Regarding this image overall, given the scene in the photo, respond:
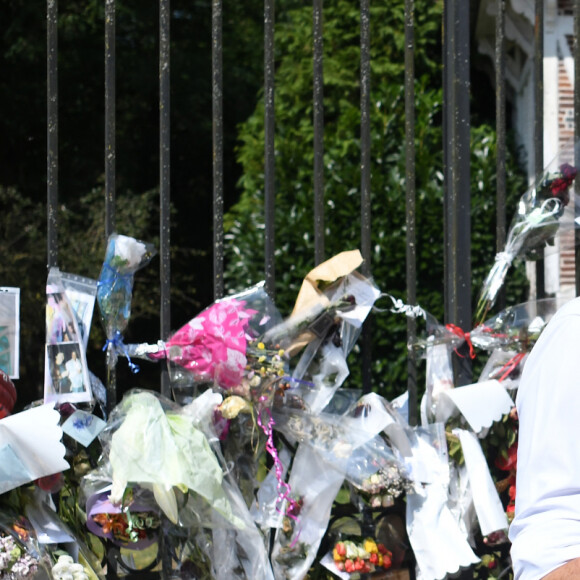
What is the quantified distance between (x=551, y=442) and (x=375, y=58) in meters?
5.24

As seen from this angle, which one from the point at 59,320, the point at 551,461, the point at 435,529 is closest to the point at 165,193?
the point at 59,320

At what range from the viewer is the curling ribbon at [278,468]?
78.4 inches

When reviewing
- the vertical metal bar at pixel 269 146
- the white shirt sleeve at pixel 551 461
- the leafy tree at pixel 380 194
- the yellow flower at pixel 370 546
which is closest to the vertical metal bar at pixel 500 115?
the vertical metal bar at pixel 269 146

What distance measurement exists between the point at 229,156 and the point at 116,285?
7.41m

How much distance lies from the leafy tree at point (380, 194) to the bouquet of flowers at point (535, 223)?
2.29 m

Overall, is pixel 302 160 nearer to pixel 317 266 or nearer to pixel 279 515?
pixel 317 266

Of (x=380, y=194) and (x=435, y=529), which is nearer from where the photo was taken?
(x=435, y=529)

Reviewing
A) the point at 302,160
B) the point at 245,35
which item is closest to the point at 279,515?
the point at 302,160

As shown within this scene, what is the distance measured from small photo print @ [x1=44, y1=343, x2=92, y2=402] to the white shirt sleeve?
1.02 m

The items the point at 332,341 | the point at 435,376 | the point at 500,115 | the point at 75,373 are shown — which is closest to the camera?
the point at 75,373

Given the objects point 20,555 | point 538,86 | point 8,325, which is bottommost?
point 20,555

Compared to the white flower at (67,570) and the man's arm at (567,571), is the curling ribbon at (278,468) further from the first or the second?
the man's arm at (567,571)

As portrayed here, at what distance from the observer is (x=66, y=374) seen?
6.32 ft

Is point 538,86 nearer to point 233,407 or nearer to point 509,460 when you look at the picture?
point 509,460
